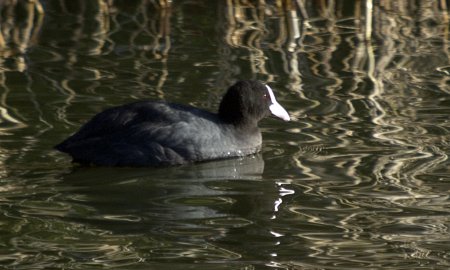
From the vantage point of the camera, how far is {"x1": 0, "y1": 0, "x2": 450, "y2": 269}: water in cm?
562

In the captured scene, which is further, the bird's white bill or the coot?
the bird's white bill

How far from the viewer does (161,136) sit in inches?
292

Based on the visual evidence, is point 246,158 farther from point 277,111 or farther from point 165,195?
point 165,195

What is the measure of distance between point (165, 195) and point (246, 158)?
1.13 m

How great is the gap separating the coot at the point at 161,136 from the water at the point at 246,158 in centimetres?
10

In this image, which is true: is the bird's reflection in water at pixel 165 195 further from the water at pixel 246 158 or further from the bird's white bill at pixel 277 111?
the bird's white bill at pixel 277 111

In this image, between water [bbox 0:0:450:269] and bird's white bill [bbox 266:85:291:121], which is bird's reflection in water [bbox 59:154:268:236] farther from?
bird's white bill [bbox 266:85:291:121]

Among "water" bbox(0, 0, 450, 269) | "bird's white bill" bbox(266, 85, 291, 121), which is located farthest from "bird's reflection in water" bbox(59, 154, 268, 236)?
"bird's white bill" bbox(266, 85, 291, 121)

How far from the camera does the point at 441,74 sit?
9.33 metres

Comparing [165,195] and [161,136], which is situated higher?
[161,136]


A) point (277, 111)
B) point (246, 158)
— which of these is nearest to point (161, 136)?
point (246, 158)

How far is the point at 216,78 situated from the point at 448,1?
4.07 meters

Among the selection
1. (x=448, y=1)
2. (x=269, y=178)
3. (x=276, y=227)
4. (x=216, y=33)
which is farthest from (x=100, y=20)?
(x=276, y=227)

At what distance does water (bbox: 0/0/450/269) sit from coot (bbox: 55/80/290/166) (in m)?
0.10
